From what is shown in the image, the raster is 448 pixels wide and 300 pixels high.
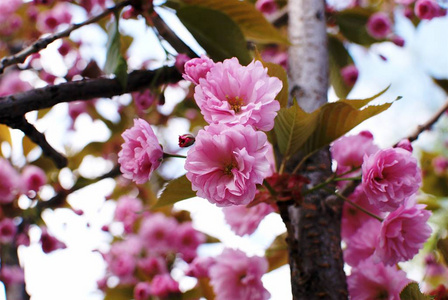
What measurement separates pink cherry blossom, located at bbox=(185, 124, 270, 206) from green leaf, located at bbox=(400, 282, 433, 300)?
0.28 meters

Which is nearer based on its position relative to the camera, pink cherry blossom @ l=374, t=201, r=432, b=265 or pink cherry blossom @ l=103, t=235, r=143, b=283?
pink cherry blossom @ l=374, t=201, r=432, b=265

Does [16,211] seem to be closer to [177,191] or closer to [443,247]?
[177,191]

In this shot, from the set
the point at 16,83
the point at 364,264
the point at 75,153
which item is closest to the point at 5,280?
the point at 75,153

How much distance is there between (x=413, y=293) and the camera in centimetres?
68

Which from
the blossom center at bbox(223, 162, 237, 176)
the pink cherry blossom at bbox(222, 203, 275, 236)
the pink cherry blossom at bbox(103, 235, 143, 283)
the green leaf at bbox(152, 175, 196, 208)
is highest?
the blossom center at bbox(223, 162, 237, 176)

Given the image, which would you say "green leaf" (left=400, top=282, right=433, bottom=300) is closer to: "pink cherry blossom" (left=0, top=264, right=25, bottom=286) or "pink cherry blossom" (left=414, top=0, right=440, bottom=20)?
"pink cherry blossom" (left=414, top=0, right=440, bottom=20)

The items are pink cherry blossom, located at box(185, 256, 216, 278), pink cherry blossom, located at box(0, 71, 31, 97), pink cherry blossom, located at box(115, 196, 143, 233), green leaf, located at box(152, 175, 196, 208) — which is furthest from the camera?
pink cherry blossom, located at box(0, 71, 31, 97)

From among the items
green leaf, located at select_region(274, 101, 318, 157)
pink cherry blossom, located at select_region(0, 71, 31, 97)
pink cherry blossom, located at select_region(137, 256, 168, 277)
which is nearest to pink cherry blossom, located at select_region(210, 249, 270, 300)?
green leaf, located at select_region(274, 101, 318, 157)

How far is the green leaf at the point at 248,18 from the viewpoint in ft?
3.70

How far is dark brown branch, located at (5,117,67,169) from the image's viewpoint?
90 cm

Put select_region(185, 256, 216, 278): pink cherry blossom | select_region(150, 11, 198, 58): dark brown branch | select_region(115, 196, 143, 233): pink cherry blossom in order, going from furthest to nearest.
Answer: select_region(115, 196, 143, 233): pink cherry blossom
select_region(185, 256, 216, 278): pink cherry blossom
select_region(150, 11, 198, 58): dark brown branch

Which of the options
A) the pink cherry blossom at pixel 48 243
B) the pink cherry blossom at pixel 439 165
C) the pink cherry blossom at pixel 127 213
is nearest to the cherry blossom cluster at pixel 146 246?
the pink cherry blossom at pixel 127 213

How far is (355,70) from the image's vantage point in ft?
5.12

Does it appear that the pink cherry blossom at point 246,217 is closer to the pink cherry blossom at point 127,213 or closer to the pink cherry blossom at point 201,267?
the pink cherry blossom at point 201,267
